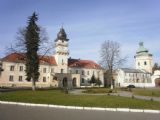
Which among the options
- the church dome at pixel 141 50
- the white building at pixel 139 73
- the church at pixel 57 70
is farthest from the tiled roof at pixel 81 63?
the church dome at pixel 141 50

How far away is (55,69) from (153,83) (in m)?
42.9

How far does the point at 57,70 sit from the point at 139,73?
44.1m

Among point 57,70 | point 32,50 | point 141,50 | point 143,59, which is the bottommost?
point 57,70

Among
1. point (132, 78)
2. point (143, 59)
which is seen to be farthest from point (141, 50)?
point (132, 78)

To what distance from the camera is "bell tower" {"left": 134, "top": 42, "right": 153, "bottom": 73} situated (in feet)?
361

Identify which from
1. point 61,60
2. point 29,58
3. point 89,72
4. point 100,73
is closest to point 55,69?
point 61,60

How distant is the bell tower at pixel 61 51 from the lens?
261ft

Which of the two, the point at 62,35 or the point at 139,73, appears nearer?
the point at 62,35

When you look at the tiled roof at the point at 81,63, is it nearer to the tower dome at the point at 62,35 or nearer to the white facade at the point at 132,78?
the tower dome at the point at 62,35

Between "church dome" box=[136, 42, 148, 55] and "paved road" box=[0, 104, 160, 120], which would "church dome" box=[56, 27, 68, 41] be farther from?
"paved road" box=[0, 104, 160, 120]

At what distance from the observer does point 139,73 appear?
106 meters

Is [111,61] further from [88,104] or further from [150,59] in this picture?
[150,59]

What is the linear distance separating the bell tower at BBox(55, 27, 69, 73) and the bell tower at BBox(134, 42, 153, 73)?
45.5 metres

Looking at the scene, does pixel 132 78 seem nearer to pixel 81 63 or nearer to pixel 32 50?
pixel 81 63
